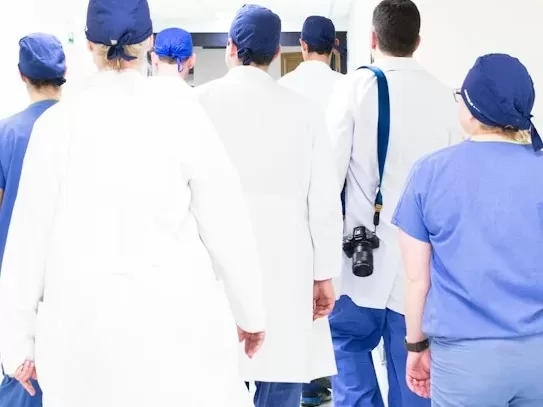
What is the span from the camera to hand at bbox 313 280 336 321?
228cm

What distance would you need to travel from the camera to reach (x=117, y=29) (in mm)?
1622

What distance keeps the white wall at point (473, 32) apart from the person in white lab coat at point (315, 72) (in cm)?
41

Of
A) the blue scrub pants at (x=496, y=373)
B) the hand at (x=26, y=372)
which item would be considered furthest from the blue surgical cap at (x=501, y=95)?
the hand at (x=26, y=372)

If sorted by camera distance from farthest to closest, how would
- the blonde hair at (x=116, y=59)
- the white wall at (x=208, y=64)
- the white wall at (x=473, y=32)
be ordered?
the white wall at (x=208, y=64) < the white wall at (x=473, y=32) < the blonde hair at (x=116, y=59)

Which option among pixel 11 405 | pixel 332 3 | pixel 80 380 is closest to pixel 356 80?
pixel 80 380

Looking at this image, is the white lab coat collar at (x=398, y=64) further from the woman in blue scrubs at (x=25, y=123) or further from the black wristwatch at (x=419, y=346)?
the woman in blue scrubs at (x=25, y=123)

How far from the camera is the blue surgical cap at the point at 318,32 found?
314 cm

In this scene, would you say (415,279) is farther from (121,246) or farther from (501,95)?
(121,246)

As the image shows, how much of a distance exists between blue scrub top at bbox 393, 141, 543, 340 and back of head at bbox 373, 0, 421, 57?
2.54 feet

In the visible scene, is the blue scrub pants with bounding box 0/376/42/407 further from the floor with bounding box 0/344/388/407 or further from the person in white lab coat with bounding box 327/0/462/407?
the floor with bounding box 0/344/388/407

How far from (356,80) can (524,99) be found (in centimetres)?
73

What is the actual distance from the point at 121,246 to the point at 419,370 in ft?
2.78

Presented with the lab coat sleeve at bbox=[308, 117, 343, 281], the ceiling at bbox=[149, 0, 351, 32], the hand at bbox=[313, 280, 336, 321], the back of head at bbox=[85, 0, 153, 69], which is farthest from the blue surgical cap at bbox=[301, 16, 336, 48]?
the ceiling at bbox=[149, 0, 351, 32]

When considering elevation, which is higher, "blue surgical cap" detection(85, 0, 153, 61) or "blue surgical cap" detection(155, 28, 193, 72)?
"blue surgical cap" detection(85, 0, 153, 61)
